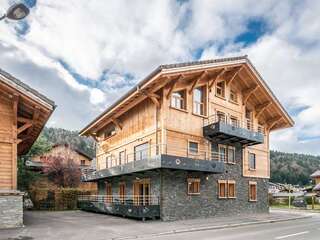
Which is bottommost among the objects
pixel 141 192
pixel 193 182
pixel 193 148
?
pixel 141 192

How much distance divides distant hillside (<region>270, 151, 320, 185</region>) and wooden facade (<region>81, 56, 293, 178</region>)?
70760 millimetres

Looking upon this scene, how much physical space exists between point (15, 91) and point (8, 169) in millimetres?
3564

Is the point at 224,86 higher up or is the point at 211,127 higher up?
the point at 224,86

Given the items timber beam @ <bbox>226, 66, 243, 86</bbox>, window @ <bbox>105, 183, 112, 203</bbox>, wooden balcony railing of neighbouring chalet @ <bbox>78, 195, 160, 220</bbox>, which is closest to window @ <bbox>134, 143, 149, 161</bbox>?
wooden balcony railing of neighbouring chalet @ <bbox>78, 195, 160, 220</bbox>

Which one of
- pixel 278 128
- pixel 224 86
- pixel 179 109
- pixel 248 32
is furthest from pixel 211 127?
pixel 278 128

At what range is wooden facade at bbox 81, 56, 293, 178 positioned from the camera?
22109 millimetres

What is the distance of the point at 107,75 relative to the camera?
98.5ft

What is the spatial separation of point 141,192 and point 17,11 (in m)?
18.8

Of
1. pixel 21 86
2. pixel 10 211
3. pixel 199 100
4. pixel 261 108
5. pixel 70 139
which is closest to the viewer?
pixel 10 211

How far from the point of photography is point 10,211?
15.4 m

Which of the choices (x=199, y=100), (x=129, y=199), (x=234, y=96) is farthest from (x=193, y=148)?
(x=234, y=96)

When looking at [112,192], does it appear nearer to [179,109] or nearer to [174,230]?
[179,109]

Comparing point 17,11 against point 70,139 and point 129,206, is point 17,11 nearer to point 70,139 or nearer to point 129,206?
point 129,206

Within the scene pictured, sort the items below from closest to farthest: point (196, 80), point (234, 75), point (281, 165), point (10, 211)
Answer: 1. point (10, 211)
2. point (196, 80)
3. point (234, 75)
4. point (281, 165)
